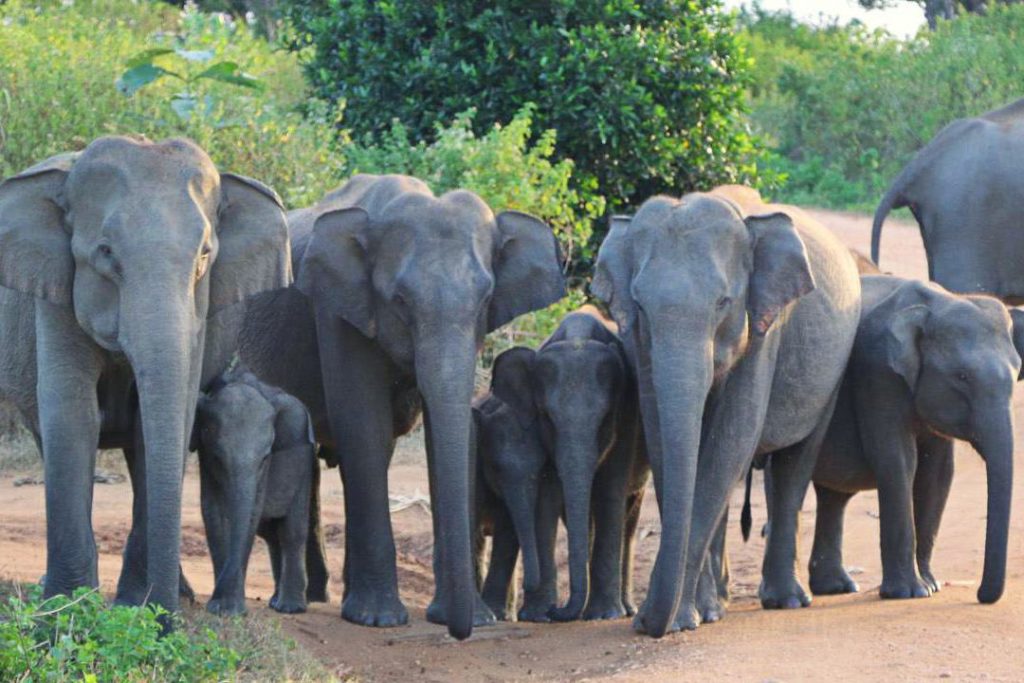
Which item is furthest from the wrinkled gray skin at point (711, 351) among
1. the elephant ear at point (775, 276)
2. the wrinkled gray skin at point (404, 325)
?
the wrinkled gray skin at point (404, 325)

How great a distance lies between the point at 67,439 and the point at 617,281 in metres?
2.20

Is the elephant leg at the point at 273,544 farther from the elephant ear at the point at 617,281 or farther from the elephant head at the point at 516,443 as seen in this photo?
the elephant ear at the point at 617,281

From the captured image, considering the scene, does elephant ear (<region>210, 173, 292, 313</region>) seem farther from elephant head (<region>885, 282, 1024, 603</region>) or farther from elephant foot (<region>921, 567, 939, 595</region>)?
elephant foot (<region>921, 567, 939, 595</region>)

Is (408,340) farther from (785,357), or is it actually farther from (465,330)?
(785,357)

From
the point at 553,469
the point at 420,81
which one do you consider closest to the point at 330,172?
the point at 420,81

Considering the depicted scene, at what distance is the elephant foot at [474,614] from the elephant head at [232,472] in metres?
0.81

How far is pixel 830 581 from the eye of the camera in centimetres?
934

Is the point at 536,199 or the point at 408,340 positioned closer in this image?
the point at 408,340

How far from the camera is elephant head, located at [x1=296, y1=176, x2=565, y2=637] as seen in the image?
23.9ft

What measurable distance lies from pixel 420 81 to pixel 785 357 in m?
5.94

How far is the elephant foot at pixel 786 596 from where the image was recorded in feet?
27.9

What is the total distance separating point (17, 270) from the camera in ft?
22.7

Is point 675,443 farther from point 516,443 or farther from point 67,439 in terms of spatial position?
point 67,439

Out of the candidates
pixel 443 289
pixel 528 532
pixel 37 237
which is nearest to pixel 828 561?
pixel 528 532
